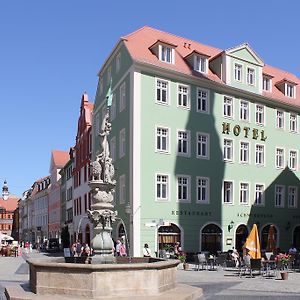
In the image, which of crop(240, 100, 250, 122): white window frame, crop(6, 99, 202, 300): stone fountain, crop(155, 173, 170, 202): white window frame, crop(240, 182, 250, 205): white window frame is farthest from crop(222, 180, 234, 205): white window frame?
crop(6, 99, 202, 300): stone fountain

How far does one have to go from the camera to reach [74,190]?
58594mm

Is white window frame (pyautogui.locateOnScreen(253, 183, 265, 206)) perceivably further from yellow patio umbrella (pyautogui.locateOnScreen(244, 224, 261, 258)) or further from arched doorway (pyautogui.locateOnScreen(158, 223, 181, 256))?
yellow patio umbrella (pyautogui.locateOnScreen(244, 224, 261, 258))

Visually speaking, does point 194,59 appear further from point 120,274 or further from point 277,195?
point 120,274

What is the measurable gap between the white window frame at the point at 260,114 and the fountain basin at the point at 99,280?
91.6ft

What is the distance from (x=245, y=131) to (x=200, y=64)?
5.90 metres

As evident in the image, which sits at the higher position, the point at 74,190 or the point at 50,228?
the point at 74,190

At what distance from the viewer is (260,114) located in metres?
40.4

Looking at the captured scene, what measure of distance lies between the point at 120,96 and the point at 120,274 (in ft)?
82.0

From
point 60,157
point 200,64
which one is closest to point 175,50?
point 200,64

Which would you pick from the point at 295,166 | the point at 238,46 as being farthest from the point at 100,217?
the point at 295,166

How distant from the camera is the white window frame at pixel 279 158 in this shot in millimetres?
41250

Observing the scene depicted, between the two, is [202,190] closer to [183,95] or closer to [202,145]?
[202,145]

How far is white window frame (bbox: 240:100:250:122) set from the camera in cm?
3919

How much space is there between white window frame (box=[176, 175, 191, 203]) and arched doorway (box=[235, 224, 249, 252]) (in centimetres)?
520
